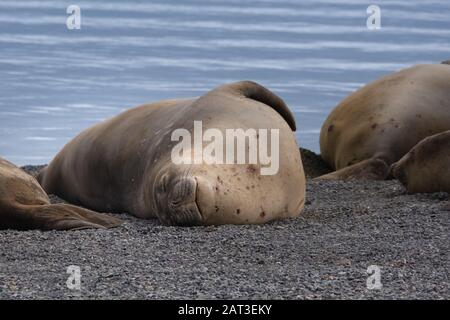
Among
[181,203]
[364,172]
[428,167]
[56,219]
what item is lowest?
[364,172]

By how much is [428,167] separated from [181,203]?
3.10m

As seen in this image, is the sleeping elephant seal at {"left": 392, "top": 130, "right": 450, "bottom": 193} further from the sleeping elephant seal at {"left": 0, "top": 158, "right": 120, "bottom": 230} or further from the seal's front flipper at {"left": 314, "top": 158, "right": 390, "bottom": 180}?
the sleeping elephant seal at {"left": 0, "top": 158, "right": 120, "bottom": 230}

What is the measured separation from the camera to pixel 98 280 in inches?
263

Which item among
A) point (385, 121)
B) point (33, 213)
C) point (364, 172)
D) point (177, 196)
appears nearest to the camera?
point (177, 196)

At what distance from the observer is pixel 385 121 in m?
12.2

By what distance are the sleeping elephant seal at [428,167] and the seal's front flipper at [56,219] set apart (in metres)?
3.00

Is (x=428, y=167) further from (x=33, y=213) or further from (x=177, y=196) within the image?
(x=33, y=213)

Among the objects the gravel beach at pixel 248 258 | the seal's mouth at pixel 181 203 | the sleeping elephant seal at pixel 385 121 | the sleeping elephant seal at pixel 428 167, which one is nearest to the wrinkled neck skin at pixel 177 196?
the seal's mouth at pixel 181 203

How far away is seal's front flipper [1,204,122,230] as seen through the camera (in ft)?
28.1

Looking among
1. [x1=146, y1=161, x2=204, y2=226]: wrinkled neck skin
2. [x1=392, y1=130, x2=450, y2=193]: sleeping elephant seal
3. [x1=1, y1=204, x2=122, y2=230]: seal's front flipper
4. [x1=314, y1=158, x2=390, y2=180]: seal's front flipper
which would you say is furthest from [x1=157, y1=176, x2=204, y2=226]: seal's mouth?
[x1=314, y1=158, x2=390, y2=180]: seal's front flipper

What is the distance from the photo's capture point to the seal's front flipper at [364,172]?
1161cm

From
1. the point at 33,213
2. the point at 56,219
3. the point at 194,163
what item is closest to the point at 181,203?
the point at 194,163

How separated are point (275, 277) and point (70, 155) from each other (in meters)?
4.64
